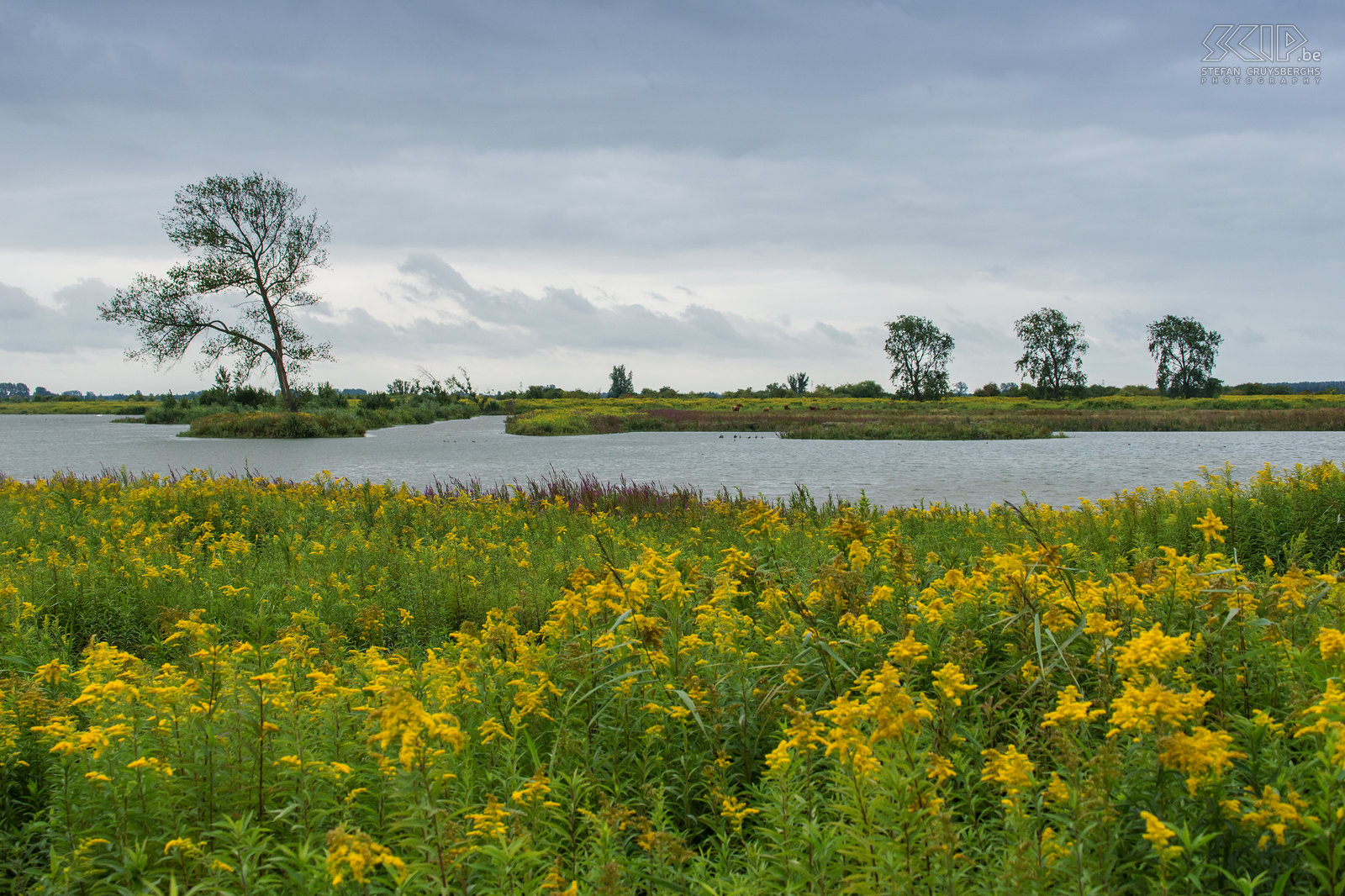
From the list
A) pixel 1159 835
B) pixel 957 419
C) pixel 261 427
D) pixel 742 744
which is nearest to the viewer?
pixel 1159 835

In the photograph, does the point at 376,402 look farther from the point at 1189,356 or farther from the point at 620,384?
the point at 1189,356

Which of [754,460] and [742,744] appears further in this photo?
[754,460]

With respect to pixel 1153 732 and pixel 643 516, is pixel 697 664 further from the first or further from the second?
pixel 643 516

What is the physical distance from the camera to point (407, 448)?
31.6 meters

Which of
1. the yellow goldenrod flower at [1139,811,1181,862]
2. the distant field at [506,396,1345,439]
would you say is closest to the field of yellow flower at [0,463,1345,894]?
the yellow goldenrod flower at [1139,811,1181,862]

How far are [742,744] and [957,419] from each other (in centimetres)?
4879

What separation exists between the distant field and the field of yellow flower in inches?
1469

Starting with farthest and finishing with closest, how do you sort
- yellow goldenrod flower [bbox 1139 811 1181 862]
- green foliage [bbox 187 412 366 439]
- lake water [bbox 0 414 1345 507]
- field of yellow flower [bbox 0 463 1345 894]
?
green foliage [bbox 187 412 366 439] < lake water [bbox 0 414 1345 507] < field of yellow flower [bbox 0 463 1345 894] < yellow goldenrod flower [bbox 1139 811 1181 862]

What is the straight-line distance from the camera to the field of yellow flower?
2.08 metres

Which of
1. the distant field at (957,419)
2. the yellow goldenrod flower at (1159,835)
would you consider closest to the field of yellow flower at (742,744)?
the yellow goldenrod flower at (1159,835)

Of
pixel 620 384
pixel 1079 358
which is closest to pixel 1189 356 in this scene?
pixel 1079 358

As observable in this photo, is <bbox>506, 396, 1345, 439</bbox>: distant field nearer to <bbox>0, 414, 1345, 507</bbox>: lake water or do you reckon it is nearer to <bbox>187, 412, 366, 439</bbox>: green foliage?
<bbox>0, 414, 1345, 507</bbox>: lake water

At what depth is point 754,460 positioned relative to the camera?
85.4ft

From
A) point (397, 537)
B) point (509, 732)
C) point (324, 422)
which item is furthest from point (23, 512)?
point (324, 422)
